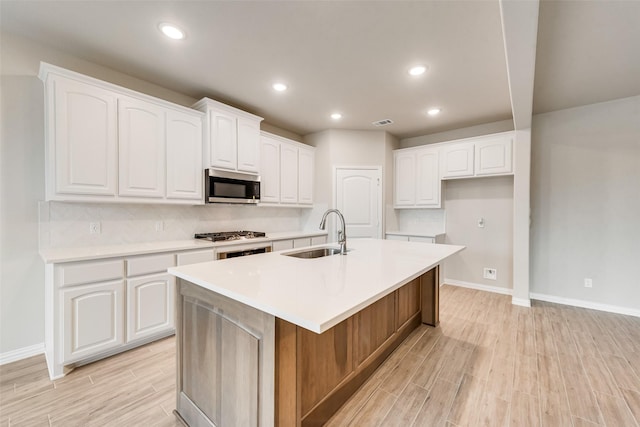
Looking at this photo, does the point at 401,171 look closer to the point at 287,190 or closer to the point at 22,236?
the point at 287,190

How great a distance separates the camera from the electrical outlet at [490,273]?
417 cm

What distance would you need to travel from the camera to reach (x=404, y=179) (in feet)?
15.7

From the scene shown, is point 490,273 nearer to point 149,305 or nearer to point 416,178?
point 416,178

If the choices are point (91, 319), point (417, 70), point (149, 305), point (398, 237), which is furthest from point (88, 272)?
point (398, 237)

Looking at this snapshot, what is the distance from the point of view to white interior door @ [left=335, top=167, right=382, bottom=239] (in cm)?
457

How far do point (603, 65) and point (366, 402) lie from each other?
3.63 metres

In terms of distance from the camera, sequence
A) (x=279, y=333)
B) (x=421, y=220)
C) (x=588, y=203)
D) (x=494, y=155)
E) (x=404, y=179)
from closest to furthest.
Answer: (x=279, y=333) < (x=588, y=203) < (x=494, y=155) < (x=404, y=179) < (x=421, y=220)

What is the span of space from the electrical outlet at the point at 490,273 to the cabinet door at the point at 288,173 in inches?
128

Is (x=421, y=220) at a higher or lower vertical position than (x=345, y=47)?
lower

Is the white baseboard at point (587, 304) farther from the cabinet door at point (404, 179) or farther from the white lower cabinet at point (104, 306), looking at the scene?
the white lower cabinet at point (104, 306)

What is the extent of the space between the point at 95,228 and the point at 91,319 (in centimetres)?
89

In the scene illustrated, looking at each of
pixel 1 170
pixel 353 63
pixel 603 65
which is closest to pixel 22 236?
pixel 1 170

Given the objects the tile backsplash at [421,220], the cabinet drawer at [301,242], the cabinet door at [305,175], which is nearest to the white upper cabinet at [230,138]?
the cabinet door at [305,175]

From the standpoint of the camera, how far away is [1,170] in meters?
2.12
